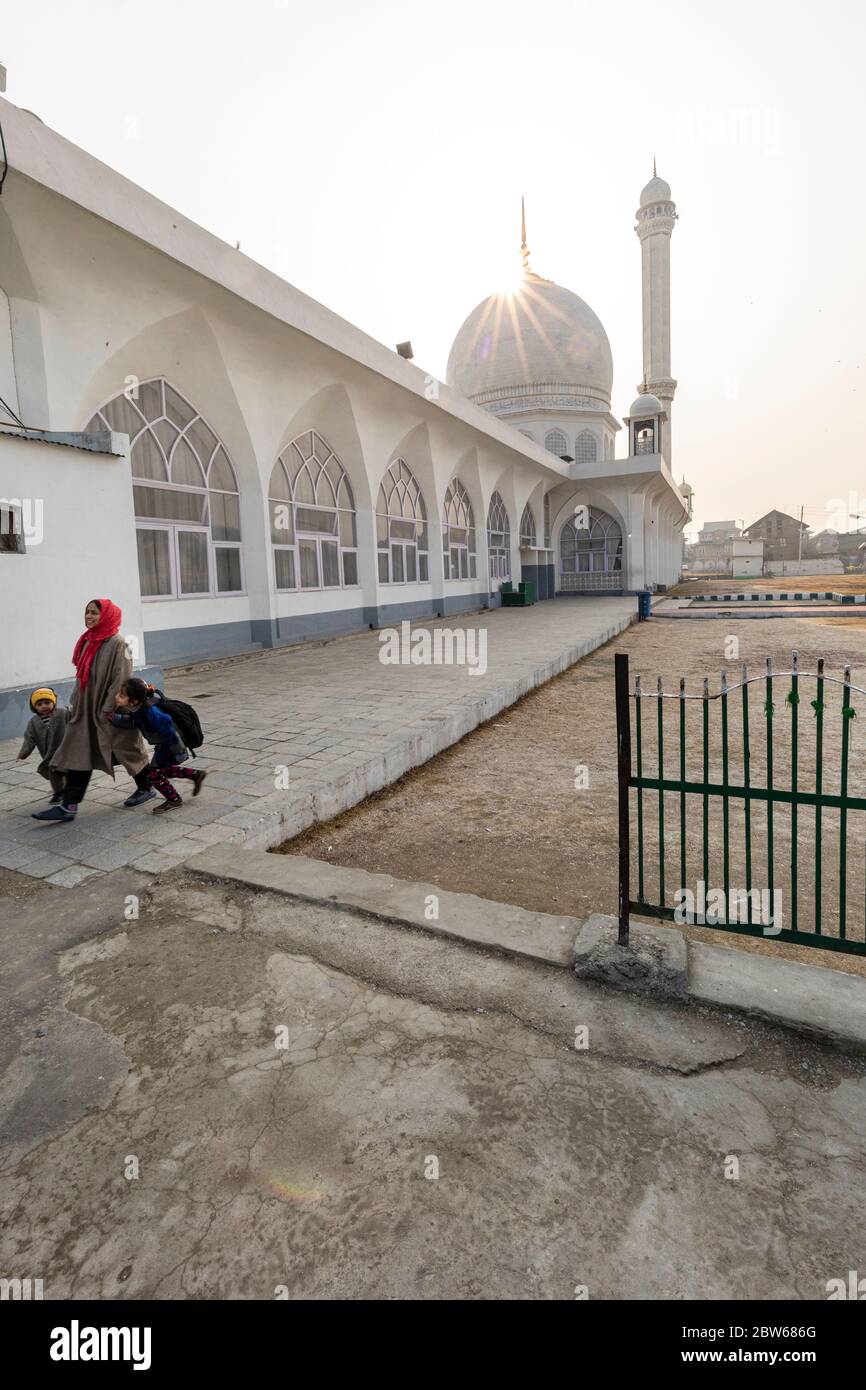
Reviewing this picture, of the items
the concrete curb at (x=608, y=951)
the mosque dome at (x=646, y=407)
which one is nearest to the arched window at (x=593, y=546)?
the mosque dome at (x=646, y=407)

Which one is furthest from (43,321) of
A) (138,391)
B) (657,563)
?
(657,563)

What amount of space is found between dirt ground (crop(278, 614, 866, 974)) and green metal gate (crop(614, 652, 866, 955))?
20 millimetres

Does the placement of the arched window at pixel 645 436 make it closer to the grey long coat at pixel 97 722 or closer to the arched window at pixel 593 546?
the arched window at pixel 593 546

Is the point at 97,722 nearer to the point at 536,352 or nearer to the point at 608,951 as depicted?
the point at 608,951

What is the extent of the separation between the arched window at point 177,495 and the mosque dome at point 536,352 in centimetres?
2161

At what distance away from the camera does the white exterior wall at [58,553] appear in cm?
613

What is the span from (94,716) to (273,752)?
5.44ft

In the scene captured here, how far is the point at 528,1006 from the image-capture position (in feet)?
8.11

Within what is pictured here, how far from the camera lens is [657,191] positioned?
120 feet

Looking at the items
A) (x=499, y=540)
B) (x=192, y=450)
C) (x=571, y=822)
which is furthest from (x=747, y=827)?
(x=499, y=540)

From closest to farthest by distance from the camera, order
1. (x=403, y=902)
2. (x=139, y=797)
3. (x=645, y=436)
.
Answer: (x=403, y=902), (x=139, y=797), (x=645, y=436)

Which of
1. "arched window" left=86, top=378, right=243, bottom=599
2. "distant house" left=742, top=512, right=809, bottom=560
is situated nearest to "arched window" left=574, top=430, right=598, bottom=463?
"arched window" left=86, top=378, right=243, bottom=599

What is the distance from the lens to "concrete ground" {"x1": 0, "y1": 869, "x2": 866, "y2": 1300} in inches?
61.4

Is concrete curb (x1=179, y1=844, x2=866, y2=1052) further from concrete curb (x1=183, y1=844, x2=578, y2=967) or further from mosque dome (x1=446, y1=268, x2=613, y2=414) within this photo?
mosque dome (x1=446, y1=268, x2=613, y2=414)
